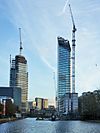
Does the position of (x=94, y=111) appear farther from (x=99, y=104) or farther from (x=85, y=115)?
(x=85, y=115)

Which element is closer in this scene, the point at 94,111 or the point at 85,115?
the point at 94,111

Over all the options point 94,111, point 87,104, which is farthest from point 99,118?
point 87,104

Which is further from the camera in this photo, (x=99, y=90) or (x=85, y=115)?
(x=85, y=115)

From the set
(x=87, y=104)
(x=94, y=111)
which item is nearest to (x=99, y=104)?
(x=94, y=111)

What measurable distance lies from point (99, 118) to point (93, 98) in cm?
1165

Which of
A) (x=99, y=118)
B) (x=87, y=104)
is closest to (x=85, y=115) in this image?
(x=87, y=104)

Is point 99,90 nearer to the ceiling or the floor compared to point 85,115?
nearer to the ceiling

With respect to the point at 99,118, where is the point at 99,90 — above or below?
above

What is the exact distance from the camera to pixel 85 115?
19400cm

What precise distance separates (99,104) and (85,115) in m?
24.0

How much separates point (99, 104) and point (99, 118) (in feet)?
22.9

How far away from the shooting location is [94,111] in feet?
573

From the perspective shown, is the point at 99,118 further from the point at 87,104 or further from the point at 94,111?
the point at 87,104

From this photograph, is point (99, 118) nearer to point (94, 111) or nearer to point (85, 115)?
point (94, 111)
